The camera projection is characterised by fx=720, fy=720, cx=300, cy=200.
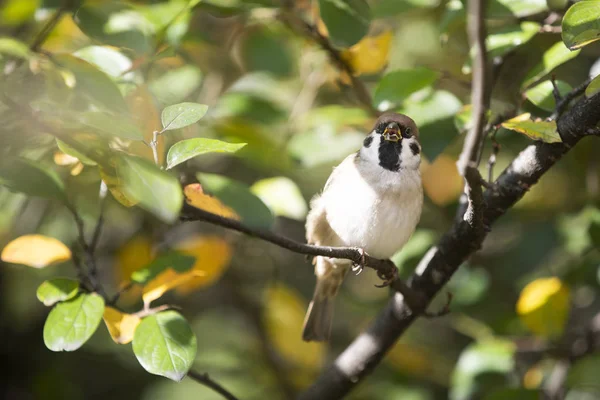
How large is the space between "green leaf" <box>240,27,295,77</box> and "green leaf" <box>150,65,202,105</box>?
10.6 inches

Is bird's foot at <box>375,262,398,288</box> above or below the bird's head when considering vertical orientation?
below

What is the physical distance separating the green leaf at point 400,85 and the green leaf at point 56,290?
83cm

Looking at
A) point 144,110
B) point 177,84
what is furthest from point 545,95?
point 177,84

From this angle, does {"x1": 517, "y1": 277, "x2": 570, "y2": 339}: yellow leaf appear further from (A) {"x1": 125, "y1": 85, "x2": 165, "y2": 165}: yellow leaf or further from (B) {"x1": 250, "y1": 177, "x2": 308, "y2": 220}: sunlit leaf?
(A) {"x1": 125, "y1": 85, "x2": 165, "y2": 165}: yellow leaf

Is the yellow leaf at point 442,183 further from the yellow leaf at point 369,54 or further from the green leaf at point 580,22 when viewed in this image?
the green leaf at point 580,22

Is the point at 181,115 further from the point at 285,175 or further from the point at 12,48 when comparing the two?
the point at 285,175

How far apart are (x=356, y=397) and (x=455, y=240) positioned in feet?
4.49

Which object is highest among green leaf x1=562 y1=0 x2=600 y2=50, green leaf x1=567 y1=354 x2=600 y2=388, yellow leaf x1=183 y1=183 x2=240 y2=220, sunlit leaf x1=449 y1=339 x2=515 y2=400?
green leaf x1=562 y1=0 x2=600 y2=50

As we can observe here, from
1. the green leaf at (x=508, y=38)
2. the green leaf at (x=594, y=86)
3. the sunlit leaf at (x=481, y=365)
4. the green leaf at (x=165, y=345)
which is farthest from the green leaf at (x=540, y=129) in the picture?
the sunlit leaf at (x=481, y=365)

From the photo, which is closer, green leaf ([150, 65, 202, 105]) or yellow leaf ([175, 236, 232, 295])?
green leaf ([150, 65, 202, 105])

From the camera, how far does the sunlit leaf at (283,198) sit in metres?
2.02

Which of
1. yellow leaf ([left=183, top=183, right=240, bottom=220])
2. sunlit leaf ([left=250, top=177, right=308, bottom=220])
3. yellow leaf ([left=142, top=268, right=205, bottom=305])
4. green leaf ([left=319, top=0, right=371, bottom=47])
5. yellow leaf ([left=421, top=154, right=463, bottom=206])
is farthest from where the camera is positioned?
yellow leaf ([left=421, top=154, right=463, bottom=206])

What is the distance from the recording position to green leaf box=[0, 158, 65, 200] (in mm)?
1409

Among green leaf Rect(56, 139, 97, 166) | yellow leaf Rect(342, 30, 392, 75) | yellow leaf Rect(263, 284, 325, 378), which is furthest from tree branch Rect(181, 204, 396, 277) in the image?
yellow leaf Rect(263, 284, 325, 378)
